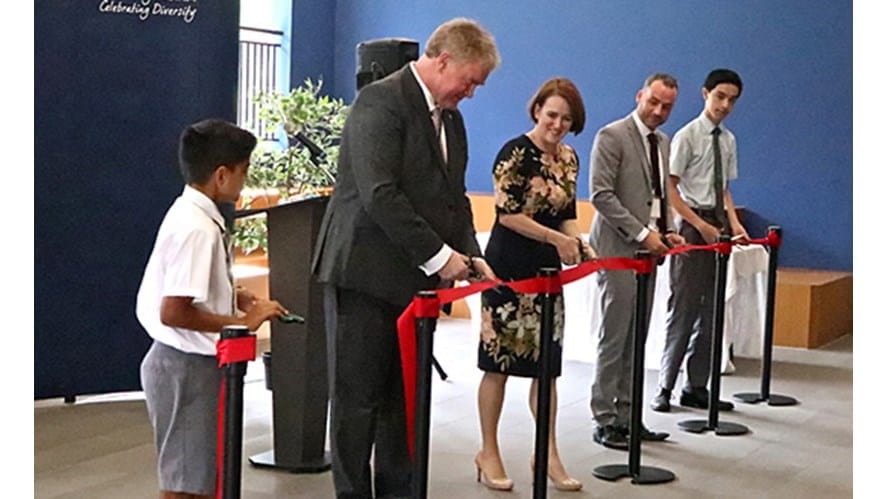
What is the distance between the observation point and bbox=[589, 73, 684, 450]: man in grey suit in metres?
5.14

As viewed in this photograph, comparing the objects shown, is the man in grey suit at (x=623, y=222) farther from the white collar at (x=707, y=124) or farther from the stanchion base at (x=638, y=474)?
the white collar at (x=707, y=124)

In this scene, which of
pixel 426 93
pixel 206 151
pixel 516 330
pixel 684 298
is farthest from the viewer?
pixel 684 298

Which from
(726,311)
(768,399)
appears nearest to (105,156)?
(768,399)

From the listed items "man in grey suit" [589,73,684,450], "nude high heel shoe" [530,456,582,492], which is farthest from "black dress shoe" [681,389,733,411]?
"nude high heel shoe" [530,456,582,492]

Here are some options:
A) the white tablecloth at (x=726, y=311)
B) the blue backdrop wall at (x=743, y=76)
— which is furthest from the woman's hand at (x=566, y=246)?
the blue backdrop wall at (x=743, y=76)

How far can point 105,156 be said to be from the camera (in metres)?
5.62

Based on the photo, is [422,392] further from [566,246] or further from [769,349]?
Result: [769,349]

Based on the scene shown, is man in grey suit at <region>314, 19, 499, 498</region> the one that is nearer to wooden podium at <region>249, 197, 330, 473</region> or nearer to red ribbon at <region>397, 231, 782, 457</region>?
red ribbon at <region>397, 231, 782, 457</region>

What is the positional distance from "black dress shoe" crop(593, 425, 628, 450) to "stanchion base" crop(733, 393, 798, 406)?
4.14 ft

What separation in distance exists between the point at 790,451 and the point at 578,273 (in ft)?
4.56

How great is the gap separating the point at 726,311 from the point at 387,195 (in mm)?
4051

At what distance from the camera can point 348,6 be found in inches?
425
